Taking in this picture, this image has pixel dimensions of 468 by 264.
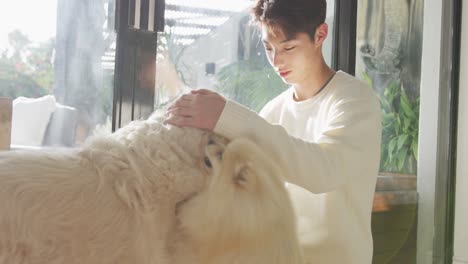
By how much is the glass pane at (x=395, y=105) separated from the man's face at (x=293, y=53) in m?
1.09

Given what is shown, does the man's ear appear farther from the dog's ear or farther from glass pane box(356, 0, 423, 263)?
glass pane box(356, 0, 423, 263)

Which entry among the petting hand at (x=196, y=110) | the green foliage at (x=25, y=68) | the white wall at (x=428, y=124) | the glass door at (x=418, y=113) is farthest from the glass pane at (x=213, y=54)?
the white wall at (x=428, y=124)

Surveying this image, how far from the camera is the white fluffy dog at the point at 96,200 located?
0.50 m

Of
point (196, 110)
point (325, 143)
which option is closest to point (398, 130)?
point (325, 143)

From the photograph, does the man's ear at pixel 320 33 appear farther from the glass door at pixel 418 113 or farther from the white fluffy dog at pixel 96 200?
the glass door at pixel 418 113

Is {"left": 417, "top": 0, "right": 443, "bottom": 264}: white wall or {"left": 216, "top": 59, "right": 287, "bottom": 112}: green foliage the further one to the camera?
{"left": 417, "top": 0, "right": 443, "bottom": 264}: white wall

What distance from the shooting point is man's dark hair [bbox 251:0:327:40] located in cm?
114

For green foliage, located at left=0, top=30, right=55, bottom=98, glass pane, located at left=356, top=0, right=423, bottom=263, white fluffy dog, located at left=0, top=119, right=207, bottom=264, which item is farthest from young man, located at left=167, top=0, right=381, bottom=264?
glass pane, located at left=356, top=0, right=423, bottom=263

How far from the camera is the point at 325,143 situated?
946mm

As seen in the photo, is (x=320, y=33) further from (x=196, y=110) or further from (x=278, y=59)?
(x=196, y=110)

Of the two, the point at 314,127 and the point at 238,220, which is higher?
the point at 314,127

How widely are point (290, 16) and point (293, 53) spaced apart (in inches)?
3.4

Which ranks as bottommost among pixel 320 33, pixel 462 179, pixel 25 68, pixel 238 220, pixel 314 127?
pixel 462 179

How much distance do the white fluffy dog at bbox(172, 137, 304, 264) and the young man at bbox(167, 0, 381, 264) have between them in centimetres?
11
